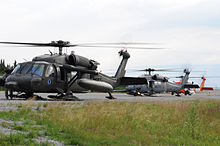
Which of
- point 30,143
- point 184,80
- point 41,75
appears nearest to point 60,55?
point 41,75

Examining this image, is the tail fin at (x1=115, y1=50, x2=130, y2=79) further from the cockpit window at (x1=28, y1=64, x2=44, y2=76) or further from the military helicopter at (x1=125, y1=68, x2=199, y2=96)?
the military helicopter at (x1=125, y1=68, x2=199, y2=96)

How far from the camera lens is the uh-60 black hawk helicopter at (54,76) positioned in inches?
752

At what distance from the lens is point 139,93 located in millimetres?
41281

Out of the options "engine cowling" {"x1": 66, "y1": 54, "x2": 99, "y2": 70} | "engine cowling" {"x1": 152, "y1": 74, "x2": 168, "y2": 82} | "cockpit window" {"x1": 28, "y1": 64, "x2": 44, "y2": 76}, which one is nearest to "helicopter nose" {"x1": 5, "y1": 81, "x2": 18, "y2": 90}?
"cockpit window" {"x1": 28, "y1": 64, "x2": 44, "y2": 76}

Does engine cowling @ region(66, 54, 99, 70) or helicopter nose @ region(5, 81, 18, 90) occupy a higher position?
engine cowling @ region(66, 54, 99, 70)

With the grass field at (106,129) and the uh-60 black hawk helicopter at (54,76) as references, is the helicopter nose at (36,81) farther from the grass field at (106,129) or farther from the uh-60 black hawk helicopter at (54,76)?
the grass field at (106,129)

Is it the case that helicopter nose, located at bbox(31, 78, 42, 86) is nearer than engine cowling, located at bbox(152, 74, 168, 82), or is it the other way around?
helicopter nose, located at bbox(31, 78, 42, 86)

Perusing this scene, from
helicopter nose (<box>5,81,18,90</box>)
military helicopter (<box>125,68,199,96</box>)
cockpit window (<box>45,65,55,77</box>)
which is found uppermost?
cockpit window (<box>45,65,55,77</box>)

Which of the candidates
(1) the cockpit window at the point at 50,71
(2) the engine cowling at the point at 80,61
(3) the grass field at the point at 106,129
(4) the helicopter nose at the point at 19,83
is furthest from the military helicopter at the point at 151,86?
(3) the grass field at the point at 106,129

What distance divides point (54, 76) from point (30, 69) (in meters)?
1.97

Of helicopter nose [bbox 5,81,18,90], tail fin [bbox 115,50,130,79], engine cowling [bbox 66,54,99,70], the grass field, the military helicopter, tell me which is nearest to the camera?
the grass field

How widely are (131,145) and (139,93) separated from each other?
109 ft

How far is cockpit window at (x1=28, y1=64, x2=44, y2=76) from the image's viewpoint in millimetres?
19564

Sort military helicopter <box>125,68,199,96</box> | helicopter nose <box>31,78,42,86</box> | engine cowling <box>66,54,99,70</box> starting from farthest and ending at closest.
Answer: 1. military helicopter <box>125,68,199,96</box>
2. engine cowling <box>66,54,99,70</box>
3. helicopter nose <box>31,78,42,86</box>
